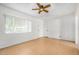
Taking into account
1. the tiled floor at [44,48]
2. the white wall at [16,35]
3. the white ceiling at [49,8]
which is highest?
the white ceiling at [49,8]

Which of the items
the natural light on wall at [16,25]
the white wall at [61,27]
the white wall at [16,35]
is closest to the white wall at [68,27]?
the white wall at [61,27]

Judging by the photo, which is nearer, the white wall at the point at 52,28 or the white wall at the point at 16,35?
the white wall at the point at 16,35

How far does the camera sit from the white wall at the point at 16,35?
176 centimetres

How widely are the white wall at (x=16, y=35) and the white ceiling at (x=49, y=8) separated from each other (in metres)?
0.08

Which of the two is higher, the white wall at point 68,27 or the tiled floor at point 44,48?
the white wall at point 68,27

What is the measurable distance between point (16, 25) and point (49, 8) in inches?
24.7

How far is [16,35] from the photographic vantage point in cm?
184

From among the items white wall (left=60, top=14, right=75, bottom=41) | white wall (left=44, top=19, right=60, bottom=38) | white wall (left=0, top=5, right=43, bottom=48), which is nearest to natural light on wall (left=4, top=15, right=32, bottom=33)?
white wall (left=0, top=5, right=43, bottom=48)

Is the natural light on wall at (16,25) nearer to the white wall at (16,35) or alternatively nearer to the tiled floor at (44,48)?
the white wall at (16,35)

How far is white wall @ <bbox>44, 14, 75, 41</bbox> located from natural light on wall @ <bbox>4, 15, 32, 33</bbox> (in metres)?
0.31

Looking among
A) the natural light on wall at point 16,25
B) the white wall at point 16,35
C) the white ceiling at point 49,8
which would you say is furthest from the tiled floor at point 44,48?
the white ceiling at point 49,8

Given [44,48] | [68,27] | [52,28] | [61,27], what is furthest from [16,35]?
[68,27]

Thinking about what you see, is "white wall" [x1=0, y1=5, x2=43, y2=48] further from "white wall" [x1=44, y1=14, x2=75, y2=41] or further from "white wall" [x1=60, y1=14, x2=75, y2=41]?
"white wall" [x1=60, y1=14, x2=75, y2=41]

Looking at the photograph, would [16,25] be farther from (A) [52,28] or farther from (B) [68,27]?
(B) [68,27]
